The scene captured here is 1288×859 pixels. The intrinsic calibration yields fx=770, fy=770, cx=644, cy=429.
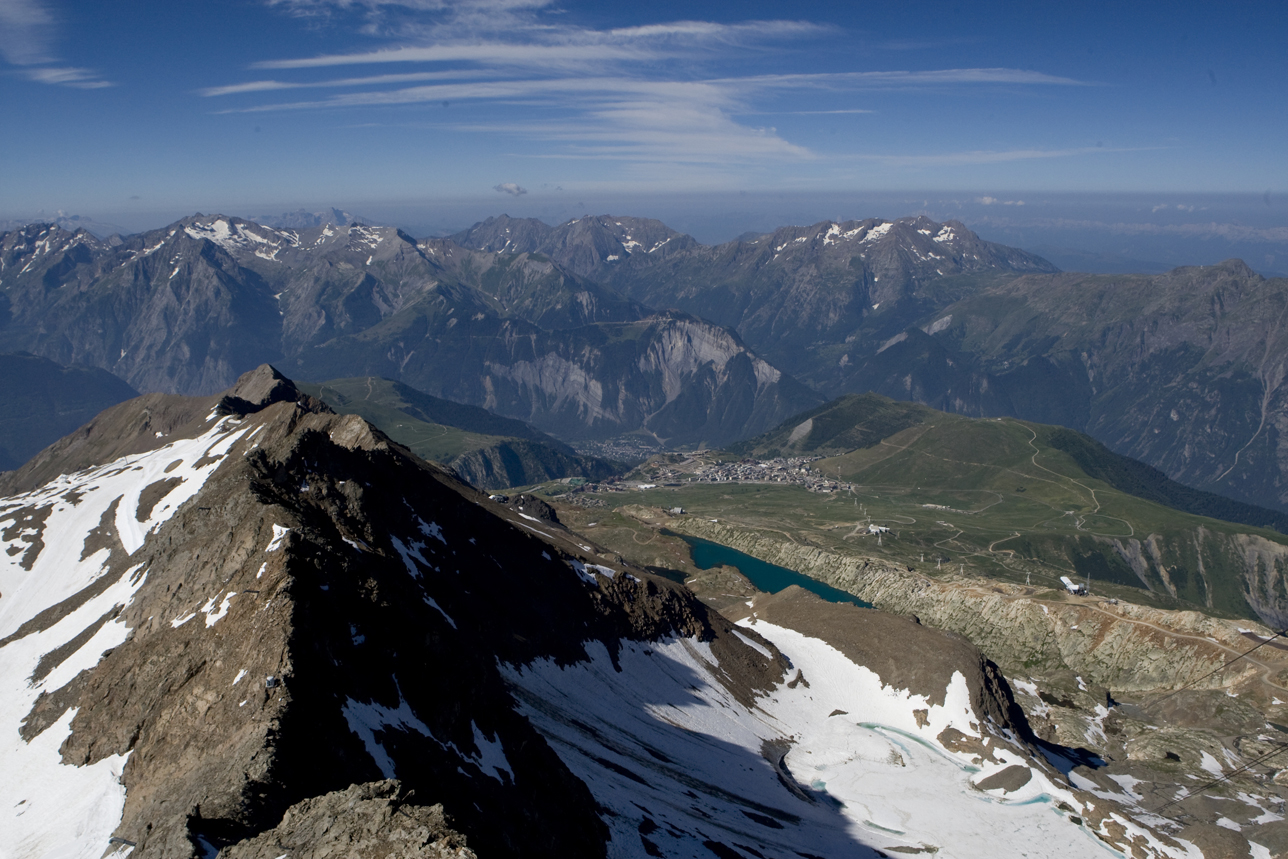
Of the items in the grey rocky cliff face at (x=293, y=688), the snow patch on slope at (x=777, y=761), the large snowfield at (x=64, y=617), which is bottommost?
the snow patch on slope at (x=777, y=761)

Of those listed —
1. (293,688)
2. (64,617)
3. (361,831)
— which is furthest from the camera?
(64,617)

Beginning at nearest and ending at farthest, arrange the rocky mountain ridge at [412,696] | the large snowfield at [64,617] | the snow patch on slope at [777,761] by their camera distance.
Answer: the rocky mountain ridge at [412,696]
the large snowfield at [64,617]
the snow patch on slope at [777,761]

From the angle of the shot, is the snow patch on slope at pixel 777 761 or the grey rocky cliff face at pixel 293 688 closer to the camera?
the grey rocky cliff face at pixel 293 688

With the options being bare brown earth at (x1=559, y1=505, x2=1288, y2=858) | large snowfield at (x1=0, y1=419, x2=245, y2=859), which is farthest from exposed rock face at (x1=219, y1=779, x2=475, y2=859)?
bare brown earth at (x1=559, y1=505, x2=1288, y2=858)

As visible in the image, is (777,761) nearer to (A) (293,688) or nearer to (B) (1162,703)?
(A) (293,688)

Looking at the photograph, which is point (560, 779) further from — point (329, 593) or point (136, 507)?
point (136, 507)

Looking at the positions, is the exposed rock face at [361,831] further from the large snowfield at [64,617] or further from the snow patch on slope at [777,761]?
the snow patch on slope at [777,761]

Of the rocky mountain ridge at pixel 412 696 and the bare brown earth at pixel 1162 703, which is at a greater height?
the rocky mountain ridge at pixel 412 696

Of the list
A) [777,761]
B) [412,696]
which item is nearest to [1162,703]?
[777,761]

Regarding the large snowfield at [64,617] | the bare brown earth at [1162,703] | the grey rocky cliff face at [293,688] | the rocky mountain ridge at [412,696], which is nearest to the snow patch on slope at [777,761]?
the rocky mountain ridge at [412,696]

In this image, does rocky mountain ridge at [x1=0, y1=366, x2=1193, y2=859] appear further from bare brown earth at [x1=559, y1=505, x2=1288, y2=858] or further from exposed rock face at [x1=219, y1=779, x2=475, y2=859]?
bare brown earth at [x1=559, y1=505, x2=1288, y2=858]

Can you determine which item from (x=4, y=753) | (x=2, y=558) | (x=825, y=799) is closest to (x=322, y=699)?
(x=4, y=753)
